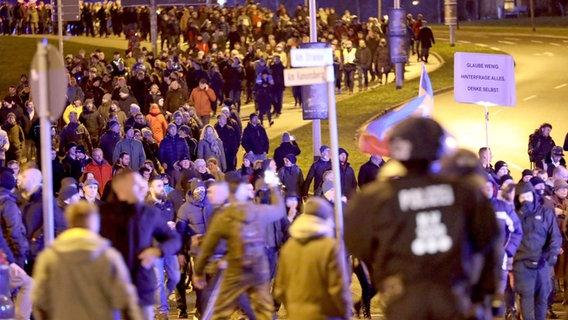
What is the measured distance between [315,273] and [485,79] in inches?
402

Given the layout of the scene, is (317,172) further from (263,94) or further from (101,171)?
(263,94)

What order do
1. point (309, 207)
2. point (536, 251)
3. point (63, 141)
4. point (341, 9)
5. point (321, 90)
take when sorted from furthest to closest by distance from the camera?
point (341, 9)
point (63, 141)
point (321, 90)
point (536, 251)
point (309, 207)

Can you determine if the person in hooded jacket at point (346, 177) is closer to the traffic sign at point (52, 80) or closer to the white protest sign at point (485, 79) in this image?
the white protest sign at point (485, 79)

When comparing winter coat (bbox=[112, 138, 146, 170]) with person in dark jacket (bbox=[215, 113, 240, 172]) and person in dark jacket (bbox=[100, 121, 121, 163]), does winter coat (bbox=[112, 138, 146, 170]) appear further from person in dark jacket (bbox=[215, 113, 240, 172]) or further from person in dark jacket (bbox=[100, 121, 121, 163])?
person in dark jacket (bbox=[215, 113, 240, 172])

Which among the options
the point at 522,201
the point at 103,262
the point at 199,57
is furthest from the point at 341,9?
the point at 103,262

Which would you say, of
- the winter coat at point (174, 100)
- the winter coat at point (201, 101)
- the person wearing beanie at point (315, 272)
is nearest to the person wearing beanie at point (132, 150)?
the winter coat at point (174, 100)

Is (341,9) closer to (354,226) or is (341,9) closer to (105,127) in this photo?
(105,127)

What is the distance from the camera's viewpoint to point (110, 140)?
24.0 metres

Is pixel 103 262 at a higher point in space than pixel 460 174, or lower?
lower

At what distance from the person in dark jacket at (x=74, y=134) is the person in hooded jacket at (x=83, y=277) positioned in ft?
52.8

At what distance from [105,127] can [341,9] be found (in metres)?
51.8

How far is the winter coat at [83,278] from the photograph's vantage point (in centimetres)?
839

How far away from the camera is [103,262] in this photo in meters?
8.41

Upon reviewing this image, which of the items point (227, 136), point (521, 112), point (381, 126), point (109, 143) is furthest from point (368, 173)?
point (521, 112)
